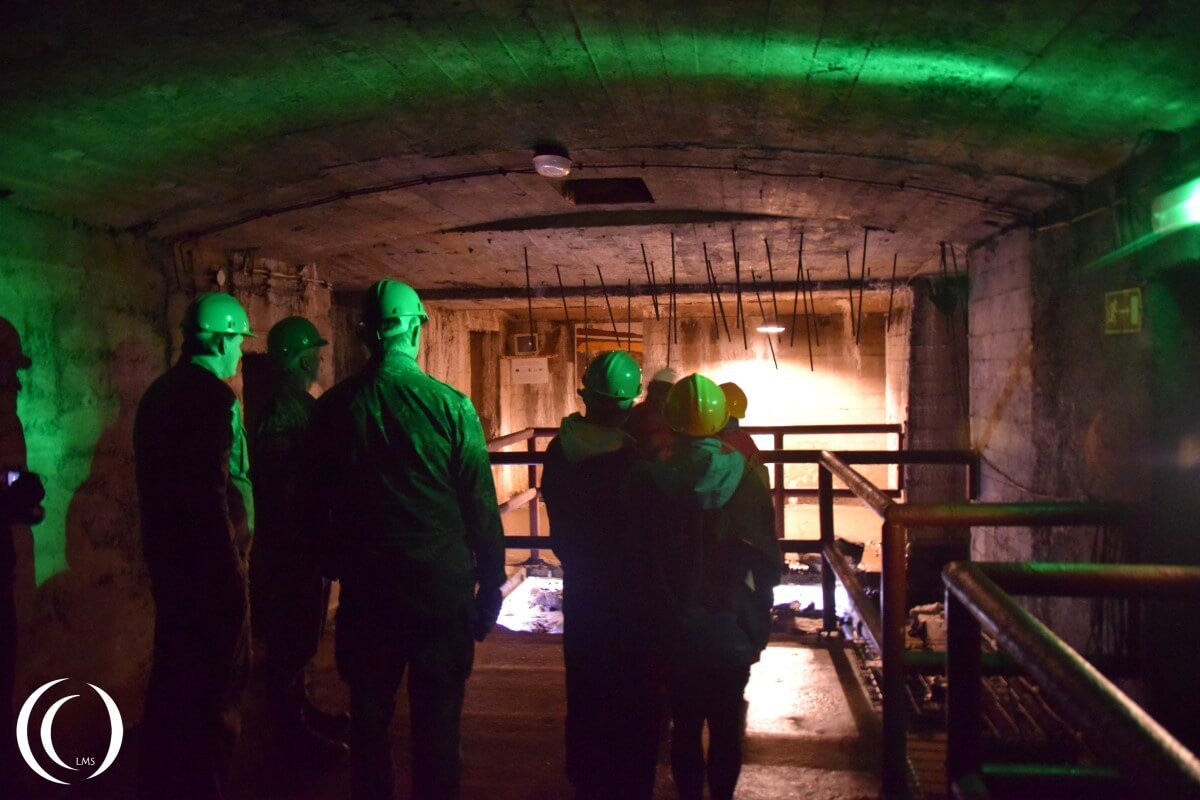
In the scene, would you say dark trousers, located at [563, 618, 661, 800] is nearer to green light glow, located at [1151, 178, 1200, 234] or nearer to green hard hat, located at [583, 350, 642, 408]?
green hard hat, located at [583, 350, 642, 408]

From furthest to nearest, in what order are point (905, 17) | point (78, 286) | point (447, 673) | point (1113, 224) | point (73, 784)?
1. point (78, 286)
2. point (1113, 224)
3. point (73, 784)
4. point (447, 673)
5. point (905, 17)

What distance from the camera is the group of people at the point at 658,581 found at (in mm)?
2432

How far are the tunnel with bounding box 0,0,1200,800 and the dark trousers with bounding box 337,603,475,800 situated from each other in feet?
1.68

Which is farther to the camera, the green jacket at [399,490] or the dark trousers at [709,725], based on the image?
the dark trousers at [709,725]

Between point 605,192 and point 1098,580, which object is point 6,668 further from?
point 605,192

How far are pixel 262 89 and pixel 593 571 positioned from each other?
2.31 meters

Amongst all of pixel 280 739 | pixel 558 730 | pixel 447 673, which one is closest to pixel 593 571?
pixel 447 673

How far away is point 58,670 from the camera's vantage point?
11.7ft

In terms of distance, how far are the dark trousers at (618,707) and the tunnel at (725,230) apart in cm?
15

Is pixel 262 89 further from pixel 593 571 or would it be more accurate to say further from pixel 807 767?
pixel 807 767

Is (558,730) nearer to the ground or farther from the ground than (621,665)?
nearer to the ground

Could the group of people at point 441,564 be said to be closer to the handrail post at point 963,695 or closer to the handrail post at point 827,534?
the handrail post at point 963,695

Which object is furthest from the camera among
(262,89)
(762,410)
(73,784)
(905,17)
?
(762,410)

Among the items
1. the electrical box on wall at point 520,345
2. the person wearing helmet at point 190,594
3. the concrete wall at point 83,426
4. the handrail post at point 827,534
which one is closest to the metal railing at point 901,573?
the handrail post at point 827,534
